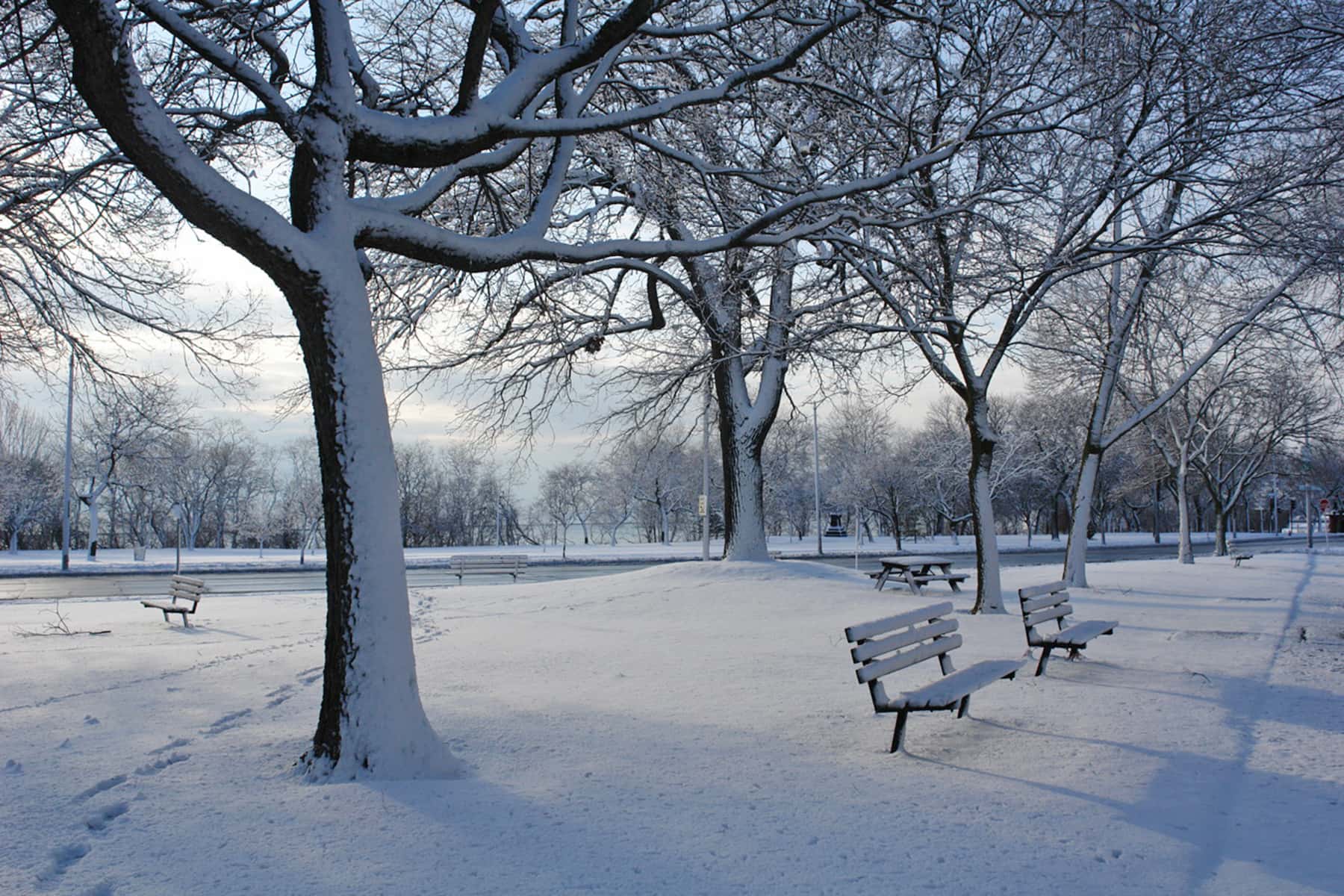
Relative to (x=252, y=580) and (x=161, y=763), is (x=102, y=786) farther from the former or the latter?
(x=252, y=580)

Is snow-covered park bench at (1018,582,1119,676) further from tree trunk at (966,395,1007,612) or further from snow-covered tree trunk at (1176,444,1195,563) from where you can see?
snow-covered tree trunk at (1176,444,1195,563)

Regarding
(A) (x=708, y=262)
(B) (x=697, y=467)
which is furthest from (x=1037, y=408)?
(A) (x=708, y=262)

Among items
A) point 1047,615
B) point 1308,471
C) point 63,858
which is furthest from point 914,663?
point 1308,471

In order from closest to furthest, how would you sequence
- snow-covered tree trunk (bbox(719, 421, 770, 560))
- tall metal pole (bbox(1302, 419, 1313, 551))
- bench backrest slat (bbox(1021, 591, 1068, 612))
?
bench backrest slat (bbox(1021, 591, 1068, 612))
snow-covered tree trunk (bbox(719, 421, 770, 560))
tall metal pole (bbox(1302, 419, 1313, 551))

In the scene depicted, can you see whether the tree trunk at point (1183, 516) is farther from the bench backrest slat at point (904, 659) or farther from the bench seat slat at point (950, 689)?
the bench seat slat at point (950, 689)

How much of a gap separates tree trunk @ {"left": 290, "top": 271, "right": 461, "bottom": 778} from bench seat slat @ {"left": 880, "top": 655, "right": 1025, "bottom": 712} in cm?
276

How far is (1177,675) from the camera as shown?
8477 millimetres

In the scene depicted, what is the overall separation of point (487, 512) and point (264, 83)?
7463 centimetres

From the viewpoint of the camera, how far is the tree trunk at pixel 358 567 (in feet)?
17.2

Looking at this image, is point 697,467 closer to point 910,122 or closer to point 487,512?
point 487,512

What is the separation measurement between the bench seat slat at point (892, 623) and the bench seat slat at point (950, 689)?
18.1 inches

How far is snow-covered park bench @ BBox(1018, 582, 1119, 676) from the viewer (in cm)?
860

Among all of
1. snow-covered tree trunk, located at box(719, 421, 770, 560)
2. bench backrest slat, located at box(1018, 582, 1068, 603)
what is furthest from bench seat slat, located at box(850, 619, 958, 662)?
snow-covered tree trunk, located at box(719, 421, 770, 560)

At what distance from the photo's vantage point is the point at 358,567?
5363mm
